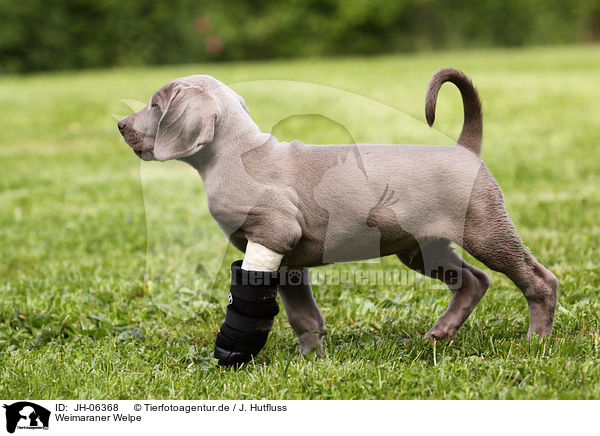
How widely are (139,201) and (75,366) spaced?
3925mm

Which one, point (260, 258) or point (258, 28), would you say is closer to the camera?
point (260, 258)

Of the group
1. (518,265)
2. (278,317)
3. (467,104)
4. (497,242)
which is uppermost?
(467,104)

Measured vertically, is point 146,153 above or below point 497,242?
above

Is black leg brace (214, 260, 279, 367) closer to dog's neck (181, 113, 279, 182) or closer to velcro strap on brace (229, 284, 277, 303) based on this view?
velcro strap on brace (229, 284, 277, 303)

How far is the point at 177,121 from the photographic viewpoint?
8.87ft

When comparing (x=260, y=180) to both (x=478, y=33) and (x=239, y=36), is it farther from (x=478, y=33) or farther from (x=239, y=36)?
(x=478, y=33)

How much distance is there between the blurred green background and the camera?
3127cm

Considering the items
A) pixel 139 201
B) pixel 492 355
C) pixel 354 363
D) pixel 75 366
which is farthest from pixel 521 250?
pixel 139 201

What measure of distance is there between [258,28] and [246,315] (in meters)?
32.4

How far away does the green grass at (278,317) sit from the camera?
274cm

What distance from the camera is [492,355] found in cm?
298
